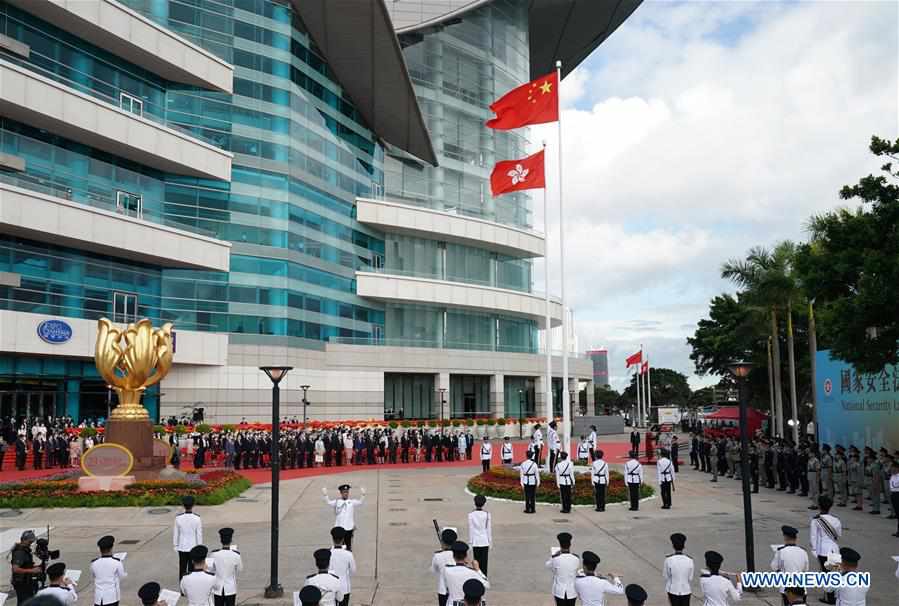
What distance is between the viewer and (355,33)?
5034 centimetres

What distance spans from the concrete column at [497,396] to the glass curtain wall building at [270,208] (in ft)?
1.39

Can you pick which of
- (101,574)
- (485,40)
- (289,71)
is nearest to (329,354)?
(289,71)

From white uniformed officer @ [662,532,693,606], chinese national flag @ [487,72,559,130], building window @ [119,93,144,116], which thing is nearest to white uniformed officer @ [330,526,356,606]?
white uniformed officer @ [662,532,693,606]

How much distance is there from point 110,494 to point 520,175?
15662 mm

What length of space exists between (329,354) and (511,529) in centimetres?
3615

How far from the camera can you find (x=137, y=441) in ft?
76.7

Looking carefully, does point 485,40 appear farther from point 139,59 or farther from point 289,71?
point 139,59

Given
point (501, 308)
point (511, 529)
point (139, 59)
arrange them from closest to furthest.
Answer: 1. point (511, 529)
2. point (139, 59)
3. point (501, 308)

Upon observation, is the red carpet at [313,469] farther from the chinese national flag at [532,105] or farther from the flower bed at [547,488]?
the chinese national flag at [532,105]

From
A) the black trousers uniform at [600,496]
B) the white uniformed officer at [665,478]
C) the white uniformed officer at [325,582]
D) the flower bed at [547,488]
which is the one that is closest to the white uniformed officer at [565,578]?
the white uniformed officer at [325,582]

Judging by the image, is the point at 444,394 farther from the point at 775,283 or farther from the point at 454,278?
the point at 775,283

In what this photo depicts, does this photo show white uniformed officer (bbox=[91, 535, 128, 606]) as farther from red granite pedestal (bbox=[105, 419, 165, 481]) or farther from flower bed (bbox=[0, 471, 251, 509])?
red granite pedestal (bbox=[105, 419, 165, 481])

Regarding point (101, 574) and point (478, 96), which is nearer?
point (101, 574)

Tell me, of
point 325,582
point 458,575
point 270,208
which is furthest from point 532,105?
point 270,208
